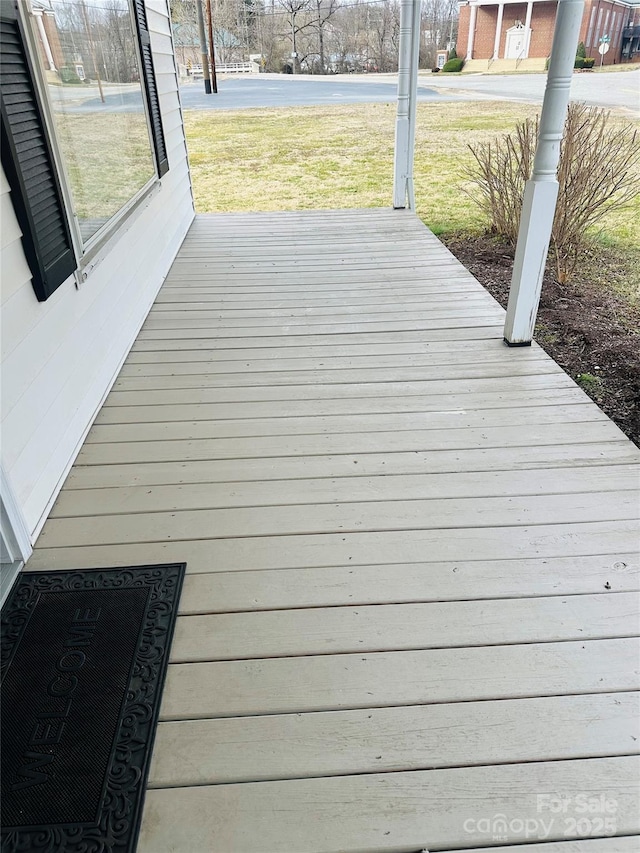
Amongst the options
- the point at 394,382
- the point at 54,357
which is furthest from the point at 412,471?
the point at 54,357

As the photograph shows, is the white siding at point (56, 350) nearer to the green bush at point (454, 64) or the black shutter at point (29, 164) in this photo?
the black shutter at point (29, 164)

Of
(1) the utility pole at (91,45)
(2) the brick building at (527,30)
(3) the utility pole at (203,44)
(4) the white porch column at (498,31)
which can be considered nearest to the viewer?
(1) the utility pole at (91,45)

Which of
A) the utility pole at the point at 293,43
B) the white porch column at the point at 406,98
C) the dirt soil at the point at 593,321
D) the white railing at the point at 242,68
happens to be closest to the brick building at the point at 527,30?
the utility pole at the point at 293,43

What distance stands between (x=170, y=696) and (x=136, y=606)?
30 centimetres

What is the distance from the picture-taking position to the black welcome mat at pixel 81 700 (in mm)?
1124

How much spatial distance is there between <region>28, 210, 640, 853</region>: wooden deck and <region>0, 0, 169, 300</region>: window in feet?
2.42

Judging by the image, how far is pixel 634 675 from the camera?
1397 mm

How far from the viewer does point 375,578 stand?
5.53ft

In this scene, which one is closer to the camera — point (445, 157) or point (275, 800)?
point (275, 800)

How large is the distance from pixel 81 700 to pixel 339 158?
9752 mm

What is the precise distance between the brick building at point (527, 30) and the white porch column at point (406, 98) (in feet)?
18.3

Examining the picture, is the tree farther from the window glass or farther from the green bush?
the window glass

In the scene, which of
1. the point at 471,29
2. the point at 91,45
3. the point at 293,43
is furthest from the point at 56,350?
the point at 293,43

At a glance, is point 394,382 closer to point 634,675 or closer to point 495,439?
point 495,439
